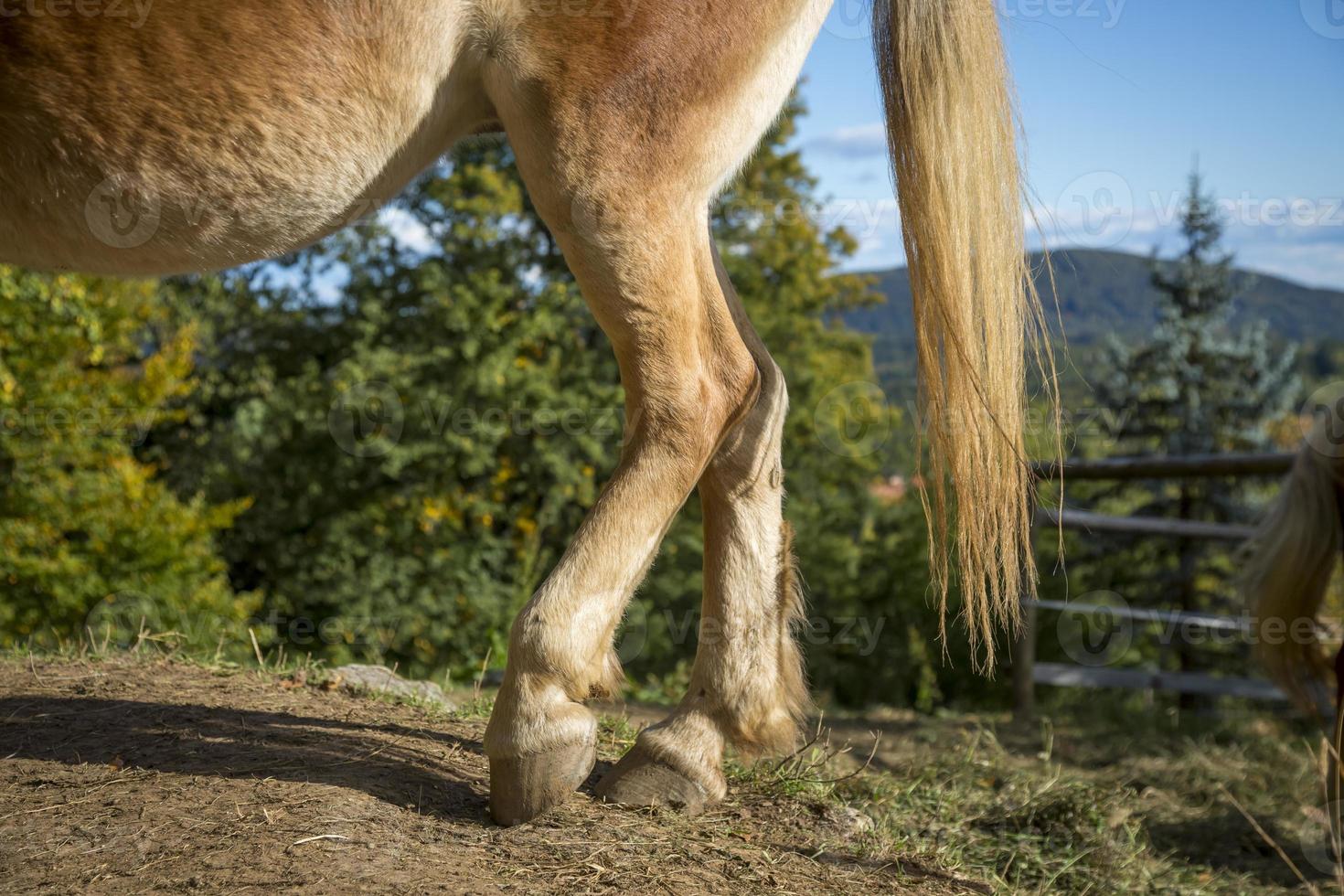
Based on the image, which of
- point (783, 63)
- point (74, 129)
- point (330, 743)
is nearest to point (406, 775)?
point (330, 743)

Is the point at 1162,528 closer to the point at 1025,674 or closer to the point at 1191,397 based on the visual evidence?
the point at 1025,674

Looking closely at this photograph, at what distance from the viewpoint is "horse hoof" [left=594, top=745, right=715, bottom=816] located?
7.53 feet

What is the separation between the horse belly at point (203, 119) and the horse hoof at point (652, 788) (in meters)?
1.43

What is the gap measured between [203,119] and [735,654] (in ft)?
5.30

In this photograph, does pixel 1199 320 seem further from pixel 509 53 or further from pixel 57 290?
pixel 509 53

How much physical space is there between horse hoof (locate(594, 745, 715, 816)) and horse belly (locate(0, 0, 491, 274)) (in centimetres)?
143

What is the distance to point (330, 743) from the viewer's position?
2.45 meters

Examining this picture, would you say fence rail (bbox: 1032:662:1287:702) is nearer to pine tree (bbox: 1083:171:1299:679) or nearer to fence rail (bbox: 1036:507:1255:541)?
fence rail (bbox: 1036:507:1255:541)

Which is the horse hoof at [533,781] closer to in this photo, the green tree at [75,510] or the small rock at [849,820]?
the small rock at [849,820]

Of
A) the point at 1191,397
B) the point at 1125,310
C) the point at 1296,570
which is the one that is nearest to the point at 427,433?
the point at 1296,570

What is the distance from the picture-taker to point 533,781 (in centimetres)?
206

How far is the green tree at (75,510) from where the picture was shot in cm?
948

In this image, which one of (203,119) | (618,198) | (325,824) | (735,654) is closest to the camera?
(203,119)

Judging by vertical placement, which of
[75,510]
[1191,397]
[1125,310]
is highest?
[1125,310]
